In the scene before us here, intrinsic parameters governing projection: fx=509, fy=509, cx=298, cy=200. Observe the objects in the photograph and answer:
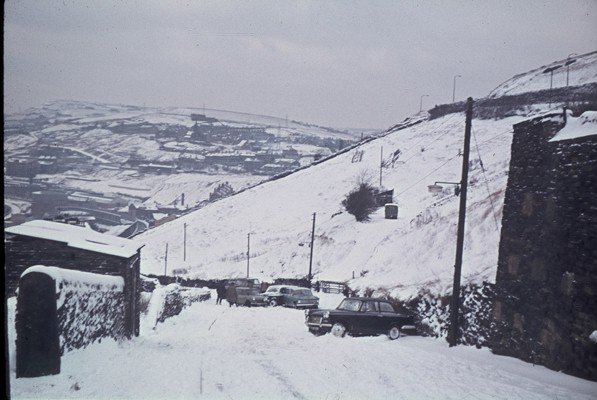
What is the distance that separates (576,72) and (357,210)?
29.7m

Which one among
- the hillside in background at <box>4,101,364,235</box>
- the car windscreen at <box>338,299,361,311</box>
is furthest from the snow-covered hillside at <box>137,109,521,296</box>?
the hillside in background at <box>4,101,364,235</box>

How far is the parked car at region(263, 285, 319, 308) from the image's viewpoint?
28.3 m

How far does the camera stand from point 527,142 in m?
13.5

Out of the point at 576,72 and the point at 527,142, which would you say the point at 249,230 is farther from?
the point at 527,142

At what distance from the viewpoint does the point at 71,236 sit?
606 inches

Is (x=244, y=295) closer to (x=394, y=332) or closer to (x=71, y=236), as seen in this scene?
(x=394, y=332)

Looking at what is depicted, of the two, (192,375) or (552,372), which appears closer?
(192,375)

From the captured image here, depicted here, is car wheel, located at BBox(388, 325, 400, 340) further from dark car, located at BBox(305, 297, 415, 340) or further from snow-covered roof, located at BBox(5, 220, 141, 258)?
snow-covered roof, located at BBox(5, 220, 141, 258)

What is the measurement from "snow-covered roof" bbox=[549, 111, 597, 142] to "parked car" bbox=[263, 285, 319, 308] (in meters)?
18.7

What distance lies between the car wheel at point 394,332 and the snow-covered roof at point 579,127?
807 centimetres

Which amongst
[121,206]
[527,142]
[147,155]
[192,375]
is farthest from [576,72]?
[147,155]

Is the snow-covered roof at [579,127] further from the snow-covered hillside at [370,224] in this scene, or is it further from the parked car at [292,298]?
the parked car at [292,298]

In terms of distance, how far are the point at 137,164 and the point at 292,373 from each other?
419 feet

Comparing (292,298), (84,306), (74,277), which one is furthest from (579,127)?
(292,298)
